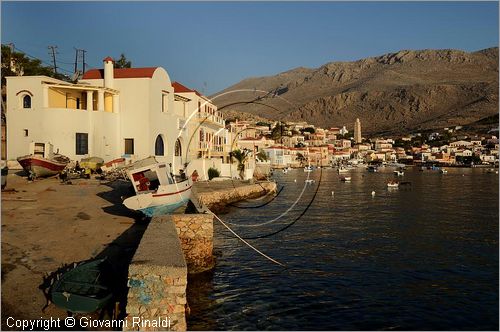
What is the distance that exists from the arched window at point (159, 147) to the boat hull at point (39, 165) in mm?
8470

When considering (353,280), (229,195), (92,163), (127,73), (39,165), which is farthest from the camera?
(229,195)

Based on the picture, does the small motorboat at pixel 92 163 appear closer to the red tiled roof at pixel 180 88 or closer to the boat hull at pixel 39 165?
the boat hull at pixel 39 165

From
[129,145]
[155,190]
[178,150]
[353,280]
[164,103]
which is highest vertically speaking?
[164,103]

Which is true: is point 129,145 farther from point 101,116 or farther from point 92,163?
point 92,163

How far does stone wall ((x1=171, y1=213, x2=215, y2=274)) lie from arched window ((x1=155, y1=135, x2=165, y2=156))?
70.9ft

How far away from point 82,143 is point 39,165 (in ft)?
16.7

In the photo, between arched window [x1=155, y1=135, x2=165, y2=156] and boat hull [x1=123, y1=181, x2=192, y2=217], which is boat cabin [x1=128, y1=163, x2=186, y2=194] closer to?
boat hull [x1=123, y1=181, x2=192, y2=217]

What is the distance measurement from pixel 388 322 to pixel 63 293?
301 inches

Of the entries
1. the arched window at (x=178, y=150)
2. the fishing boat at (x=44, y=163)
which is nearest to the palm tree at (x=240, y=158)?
the arched window at (x=178, y=150)

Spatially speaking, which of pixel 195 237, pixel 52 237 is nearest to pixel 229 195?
pixel 195 237

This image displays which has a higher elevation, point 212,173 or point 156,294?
point 212,173

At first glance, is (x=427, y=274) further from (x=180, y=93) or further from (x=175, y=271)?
(x=180, y=93)

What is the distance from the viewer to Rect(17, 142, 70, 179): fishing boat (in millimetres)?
27109

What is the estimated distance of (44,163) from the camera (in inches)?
1091
